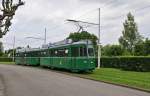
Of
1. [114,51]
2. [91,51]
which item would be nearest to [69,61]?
[91,51]

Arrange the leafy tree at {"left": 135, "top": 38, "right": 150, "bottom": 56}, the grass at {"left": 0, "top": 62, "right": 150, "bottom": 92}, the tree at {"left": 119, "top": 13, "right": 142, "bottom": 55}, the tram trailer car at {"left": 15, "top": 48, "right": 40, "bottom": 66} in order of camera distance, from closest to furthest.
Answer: the grass at {"left": 0, "top": 62, "right": 150, "bottom": 92} < the tram trailer car at {"left": 15, "top": 48, "right": 40, "bottom": 66} < the leafy tree at {"left": 135, "top": 38, "right": 150, "bottom": 56} < the tree at {"left": 119, "top": 13, "right": 142, "bottom": 55}

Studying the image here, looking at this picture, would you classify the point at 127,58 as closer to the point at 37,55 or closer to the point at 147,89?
the point at 37,55

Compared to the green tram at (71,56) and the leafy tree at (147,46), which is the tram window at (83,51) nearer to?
the green tram at (71,56)

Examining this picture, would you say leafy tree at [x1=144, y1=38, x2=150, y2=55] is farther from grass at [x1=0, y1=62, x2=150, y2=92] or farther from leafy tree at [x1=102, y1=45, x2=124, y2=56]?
grass at [x1=0, y1=62, x2=150, y2=92]

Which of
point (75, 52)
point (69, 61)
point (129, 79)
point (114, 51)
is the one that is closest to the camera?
point (129, 79)

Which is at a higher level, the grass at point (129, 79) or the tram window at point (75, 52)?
the tram window at point (75, 52)

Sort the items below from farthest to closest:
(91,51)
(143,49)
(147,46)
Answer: (143,49), (147,46), (91,51)

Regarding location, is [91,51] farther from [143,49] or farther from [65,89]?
[143,49]

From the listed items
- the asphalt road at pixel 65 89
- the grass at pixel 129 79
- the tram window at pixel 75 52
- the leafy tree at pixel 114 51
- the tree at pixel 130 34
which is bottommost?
A: the asphalt road at pixel 65 89

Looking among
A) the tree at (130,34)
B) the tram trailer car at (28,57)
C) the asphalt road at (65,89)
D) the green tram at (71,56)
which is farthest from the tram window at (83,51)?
the tree at (130,34)

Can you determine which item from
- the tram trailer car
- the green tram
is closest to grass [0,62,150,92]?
the green tram

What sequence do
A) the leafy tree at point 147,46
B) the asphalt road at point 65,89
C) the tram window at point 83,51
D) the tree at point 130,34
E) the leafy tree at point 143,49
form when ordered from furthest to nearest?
the tree at point 130,34 < the leafy tree at point 143,49 < the leafy tree at point 147,46 < the tram window at point 83,51 < the asphalt road at point 65,89

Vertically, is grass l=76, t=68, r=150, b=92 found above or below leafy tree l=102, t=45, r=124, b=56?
below

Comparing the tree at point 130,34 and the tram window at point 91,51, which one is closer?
the tram window at point 91,51
